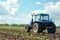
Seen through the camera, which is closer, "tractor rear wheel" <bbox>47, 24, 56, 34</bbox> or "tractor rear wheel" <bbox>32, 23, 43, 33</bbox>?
"tractor rear wheel" <bbox>32, 23, 43, 33</bbox>

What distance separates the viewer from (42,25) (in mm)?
23969

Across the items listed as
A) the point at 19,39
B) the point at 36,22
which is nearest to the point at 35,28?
the point at 36,22

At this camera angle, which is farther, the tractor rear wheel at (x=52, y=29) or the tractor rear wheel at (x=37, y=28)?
the tractor rear wheel at (x=52, y=29)

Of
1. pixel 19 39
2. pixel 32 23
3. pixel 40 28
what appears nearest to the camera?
pixel 19 39

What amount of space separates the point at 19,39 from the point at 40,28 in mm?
8068

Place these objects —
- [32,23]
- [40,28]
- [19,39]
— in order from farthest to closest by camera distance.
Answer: [32,23], [40,28], [19,39]

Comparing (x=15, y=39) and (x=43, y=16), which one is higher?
(x=43, y=16)

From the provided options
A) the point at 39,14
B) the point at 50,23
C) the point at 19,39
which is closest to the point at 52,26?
the point at 50,23

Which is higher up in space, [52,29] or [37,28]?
[37,28]

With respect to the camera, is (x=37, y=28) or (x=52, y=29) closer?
(x=37, y=28)

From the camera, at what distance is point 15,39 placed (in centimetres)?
1592

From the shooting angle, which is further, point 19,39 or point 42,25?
point 42,25

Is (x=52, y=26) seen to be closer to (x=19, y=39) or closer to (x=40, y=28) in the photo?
(x=40, y=28)

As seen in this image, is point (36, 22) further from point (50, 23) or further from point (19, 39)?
point (19, 39)
